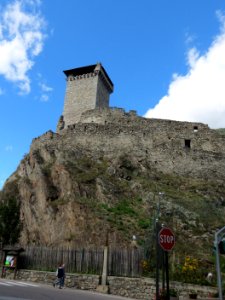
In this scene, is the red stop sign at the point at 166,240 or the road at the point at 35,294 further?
the road at the point at 35,294

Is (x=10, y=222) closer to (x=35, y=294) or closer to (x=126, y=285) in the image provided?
(x=126, y=285)

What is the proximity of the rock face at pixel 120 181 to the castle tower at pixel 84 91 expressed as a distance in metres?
5.92

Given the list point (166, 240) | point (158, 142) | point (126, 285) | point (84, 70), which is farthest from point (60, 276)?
point (84, 70)

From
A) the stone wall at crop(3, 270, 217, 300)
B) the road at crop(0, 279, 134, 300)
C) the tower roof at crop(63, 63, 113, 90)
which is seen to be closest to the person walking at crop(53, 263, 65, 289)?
the stone wall at crop(3, 270, 217, 300)

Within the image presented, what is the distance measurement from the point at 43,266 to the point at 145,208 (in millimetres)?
10274

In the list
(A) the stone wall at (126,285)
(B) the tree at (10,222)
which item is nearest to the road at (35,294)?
(A) the stone wall at (126,285)

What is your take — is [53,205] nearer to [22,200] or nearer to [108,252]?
[22,200]

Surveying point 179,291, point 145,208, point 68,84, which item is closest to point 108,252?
point 179,291

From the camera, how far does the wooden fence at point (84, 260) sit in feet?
60.4

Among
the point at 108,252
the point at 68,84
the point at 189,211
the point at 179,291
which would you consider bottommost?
the point at 179,291

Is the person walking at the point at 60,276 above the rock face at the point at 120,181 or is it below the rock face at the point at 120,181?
below

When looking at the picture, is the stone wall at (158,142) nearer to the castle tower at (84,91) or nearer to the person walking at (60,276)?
the castle tower at (84,91)

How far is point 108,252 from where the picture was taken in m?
18.7

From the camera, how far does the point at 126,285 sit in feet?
58.0
